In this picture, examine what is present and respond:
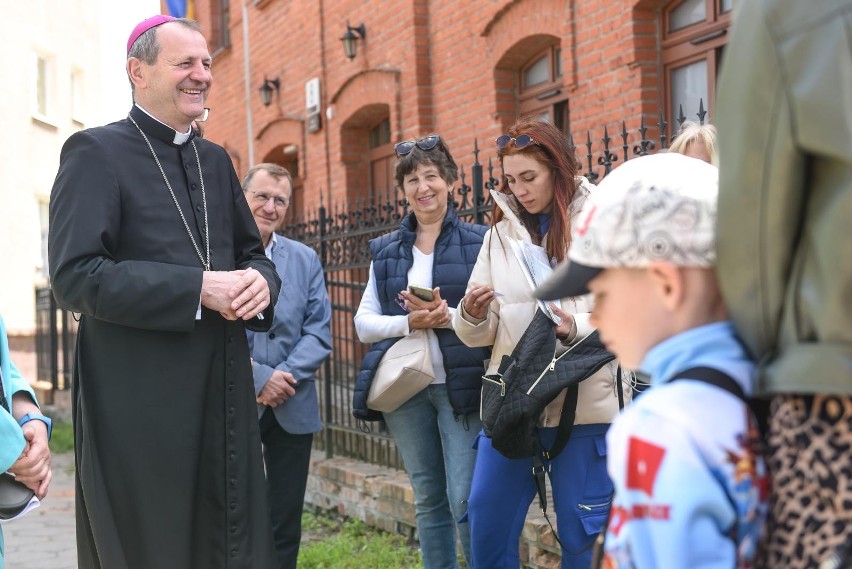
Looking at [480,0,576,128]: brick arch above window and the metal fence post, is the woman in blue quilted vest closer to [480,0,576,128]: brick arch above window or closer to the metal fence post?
the metal fence post

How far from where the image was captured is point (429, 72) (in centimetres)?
1023

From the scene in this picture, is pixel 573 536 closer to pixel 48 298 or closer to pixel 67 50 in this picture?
pixel 48 298

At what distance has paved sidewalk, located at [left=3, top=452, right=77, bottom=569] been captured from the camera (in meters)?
6.33

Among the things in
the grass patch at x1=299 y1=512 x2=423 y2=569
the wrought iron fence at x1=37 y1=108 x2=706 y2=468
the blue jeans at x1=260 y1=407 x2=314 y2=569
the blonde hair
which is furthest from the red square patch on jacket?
the wrought iron fence at x1=37 y1=108 x2=706 y2=468

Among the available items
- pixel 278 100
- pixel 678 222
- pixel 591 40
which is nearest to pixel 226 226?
pixel 678 222

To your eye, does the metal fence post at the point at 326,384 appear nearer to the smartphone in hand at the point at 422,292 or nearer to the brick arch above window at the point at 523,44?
the brick arch above window at the point at 523,44

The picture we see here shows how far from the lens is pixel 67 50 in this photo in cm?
A: 2470

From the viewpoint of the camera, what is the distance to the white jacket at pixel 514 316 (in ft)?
11.4

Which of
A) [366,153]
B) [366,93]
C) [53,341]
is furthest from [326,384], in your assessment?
[53,341]

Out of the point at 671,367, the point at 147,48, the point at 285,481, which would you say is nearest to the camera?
the point at 671,367

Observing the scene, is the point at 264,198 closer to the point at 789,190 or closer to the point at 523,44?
the point at 789,190

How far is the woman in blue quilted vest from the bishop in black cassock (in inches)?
40.0

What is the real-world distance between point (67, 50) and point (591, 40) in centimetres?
2013

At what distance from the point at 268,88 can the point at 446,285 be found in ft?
33.0
